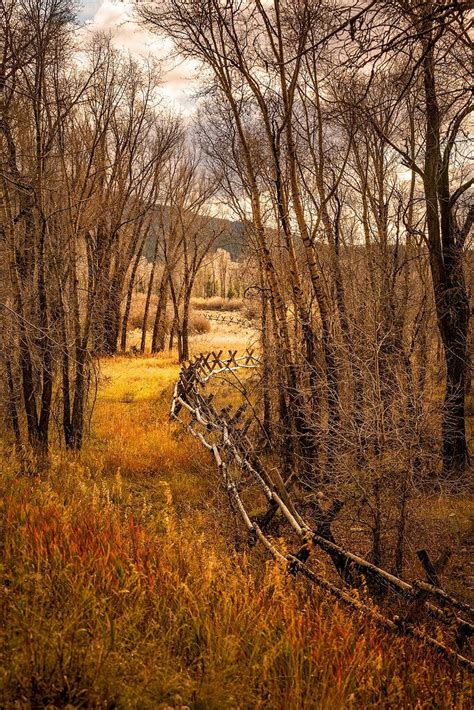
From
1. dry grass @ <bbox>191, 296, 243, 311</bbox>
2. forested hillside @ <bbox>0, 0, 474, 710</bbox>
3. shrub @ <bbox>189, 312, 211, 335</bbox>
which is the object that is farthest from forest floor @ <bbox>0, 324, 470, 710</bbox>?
dry grass @ <bbox>191, 296, 243, 311</bbox>

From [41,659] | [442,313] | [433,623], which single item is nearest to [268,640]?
[41,659]

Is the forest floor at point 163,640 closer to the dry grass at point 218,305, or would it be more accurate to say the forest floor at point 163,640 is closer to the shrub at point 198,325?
the shrub at point 198,325

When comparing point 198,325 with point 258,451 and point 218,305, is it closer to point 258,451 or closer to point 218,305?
point 218,305

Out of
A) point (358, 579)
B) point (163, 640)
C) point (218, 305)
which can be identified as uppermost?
point (218, 305)

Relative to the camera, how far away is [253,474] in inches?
246

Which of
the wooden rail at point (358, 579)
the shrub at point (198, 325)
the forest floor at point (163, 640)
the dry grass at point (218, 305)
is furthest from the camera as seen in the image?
the dry grass at point (218, 305)

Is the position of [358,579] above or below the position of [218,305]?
below

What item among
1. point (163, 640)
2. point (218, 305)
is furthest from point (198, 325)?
point (163, 640)

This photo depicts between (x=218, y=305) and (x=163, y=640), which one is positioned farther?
(x=218, y=305)

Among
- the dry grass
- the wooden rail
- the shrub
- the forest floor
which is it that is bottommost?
the wooden rail

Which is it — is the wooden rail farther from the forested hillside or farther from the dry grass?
the dry grass

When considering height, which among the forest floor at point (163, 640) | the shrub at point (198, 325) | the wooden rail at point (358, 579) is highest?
the shrub at point (198, 325)

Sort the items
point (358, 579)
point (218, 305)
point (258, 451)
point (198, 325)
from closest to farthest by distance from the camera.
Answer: point (358, 579), point (258, 451), point (198, 325), point (218, 305)

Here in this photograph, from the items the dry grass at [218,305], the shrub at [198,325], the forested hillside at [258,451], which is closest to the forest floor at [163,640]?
the forested hillside at [258,451]
